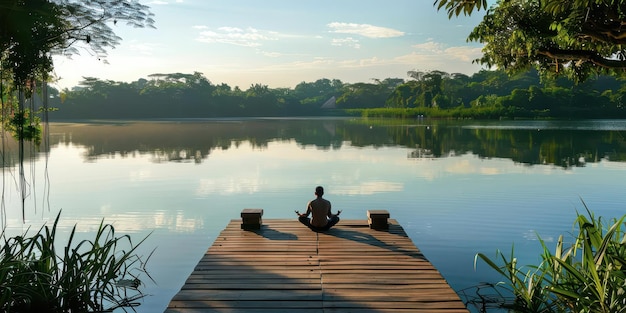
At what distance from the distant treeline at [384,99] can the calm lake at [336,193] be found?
41128mm

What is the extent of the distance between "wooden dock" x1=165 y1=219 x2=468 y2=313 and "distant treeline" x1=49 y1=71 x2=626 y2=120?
176ft

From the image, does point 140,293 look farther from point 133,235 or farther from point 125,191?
point 125,191

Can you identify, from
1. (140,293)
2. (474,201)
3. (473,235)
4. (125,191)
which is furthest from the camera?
(125,191)

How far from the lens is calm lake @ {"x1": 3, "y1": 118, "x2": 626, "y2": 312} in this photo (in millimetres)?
8141

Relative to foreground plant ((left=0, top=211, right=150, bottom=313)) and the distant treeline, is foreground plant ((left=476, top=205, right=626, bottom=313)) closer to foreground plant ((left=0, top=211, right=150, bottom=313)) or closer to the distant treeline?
foreground plant ((left=0, top=211, right=150, bottom=313))

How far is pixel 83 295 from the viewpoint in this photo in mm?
4836

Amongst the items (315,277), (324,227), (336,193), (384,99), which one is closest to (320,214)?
(324,227)

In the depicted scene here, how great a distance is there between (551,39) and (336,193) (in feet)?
20.7

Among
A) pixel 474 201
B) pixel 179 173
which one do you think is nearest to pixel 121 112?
pixel 179 173

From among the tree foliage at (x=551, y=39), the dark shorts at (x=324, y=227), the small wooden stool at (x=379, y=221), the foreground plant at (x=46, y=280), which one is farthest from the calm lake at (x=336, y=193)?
the tree foliage at (x=551, y=39)

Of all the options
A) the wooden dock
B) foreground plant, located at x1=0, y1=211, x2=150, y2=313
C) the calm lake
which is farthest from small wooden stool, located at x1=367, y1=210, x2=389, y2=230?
foreground plant, located at x1=0, y1=211, x2=150, y2=313

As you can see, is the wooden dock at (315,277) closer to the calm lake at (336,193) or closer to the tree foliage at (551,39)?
the calm lake at (336,193)

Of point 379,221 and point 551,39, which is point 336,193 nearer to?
point 379,221

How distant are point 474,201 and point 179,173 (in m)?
9.28
